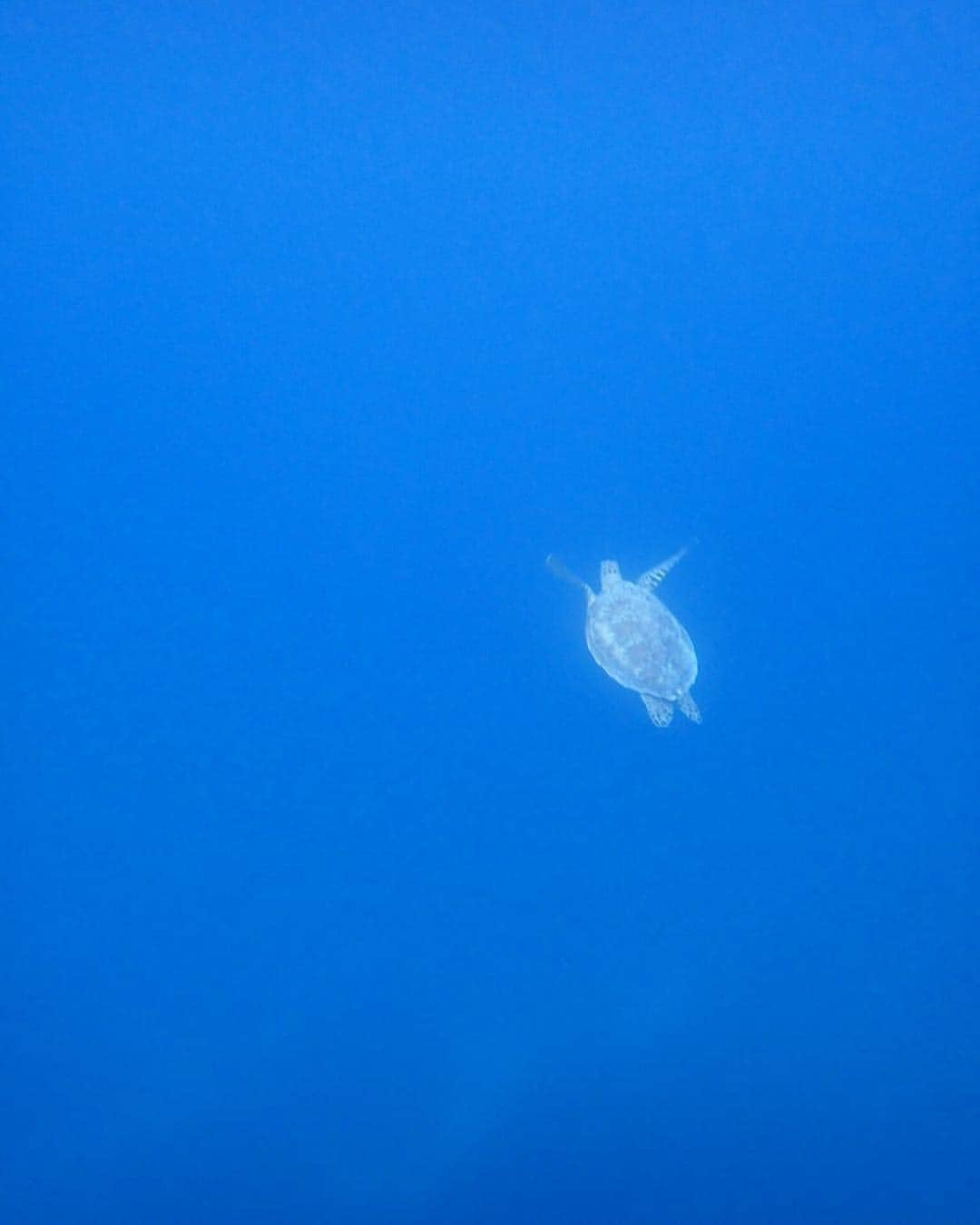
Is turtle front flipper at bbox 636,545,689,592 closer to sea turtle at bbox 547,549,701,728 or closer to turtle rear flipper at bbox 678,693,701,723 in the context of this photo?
sea turtle at bbox 547,549,701,728

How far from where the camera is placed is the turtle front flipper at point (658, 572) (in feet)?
12.7

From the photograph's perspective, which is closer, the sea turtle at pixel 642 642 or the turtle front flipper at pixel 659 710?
the sea turtle at pixel 642 642

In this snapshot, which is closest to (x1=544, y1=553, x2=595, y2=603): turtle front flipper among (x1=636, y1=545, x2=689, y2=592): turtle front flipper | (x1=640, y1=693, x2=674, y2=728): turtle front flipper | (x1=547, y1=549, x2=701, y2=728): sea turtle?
(x1=547, y1=549, x2=701, y2=728): sea turtle

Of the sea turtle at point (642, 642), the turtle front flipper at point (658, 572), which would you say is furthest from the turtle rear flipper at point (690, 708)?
the turtle front flipper at point (658, 572)

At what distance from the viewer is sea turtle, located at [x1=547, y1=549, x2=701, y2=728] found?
3.67 metres

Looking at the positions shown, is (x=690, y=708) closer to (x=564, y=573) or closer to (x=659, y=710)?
(x=659, y=710)

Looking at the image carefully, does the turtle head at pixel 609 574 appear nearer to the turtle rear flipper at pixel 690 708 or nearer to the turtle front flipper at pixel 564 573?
the turtle front flipper at pixel 564 573

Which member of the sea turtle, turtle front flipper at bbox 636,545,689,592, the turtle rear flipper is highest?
turtle front flipper at bbox 636,545,689,592

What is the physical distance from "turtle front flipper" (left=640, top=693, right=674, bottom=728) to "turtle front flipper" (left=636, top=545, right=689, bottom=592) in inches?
17.2

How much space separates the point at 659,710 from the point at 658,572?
540 mm

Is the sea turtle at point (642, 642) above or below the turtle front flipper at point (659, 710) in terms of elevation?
above

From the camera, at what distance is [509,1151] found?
366 centimetres

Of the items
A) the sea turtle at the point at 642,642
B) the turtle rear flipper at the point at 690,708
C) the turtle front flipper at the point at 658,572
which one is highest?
the turtle front flipper at the point at 658,572

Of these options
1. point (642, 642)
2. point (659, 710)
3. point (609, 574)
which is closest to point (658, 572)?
point (609, 574)
